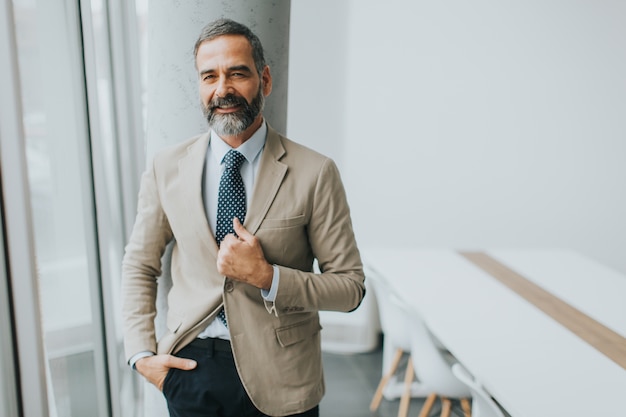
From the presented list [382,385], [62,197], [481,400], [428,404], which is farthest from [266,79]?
[382,385]

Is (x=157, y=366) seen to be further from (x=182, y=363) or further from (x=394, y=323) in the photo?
(x=394, y=323)

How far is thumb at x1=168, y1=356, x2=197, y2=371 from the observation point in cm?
144

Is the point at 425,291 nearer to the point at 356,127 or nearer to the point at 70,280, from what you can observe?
the point at 356,127

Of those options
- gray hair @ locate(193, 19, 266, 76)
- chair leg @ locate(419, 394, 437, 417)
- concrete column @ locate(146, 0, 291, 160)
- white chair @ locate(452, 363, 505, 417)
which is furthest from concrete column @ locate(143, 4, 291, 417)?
chair leg @ locate(419, 394, 437, 417)

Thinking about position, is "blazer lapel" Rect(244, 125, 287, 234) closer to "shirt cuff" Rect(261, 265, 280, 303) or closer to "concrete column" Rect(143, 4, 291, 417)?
"shirt cuff" Rect(261, 265, 280, 303)

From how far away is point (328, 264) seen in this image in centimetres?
142

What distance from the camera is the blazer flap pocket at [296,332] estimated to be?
143 cm

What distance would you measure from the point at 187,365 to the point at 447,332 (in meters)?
1.26

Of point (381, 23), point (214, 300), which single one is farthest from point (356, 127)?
point (214, 300)

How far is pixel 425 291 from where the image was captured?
2.76 meters

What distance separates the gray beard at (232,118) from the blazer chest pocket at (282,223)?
0.72 ft

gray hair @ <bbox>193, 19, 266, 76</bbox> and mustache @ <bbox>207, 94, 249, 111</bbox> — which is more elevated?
gray hair @ <bbox>193, 19, 266, 76</bbox>

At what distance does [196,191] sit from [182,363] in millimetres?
437

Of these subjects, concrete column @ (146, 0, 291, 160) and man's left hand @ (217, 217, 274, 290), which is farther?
concrete column @ (146, 0, 291, 160)
